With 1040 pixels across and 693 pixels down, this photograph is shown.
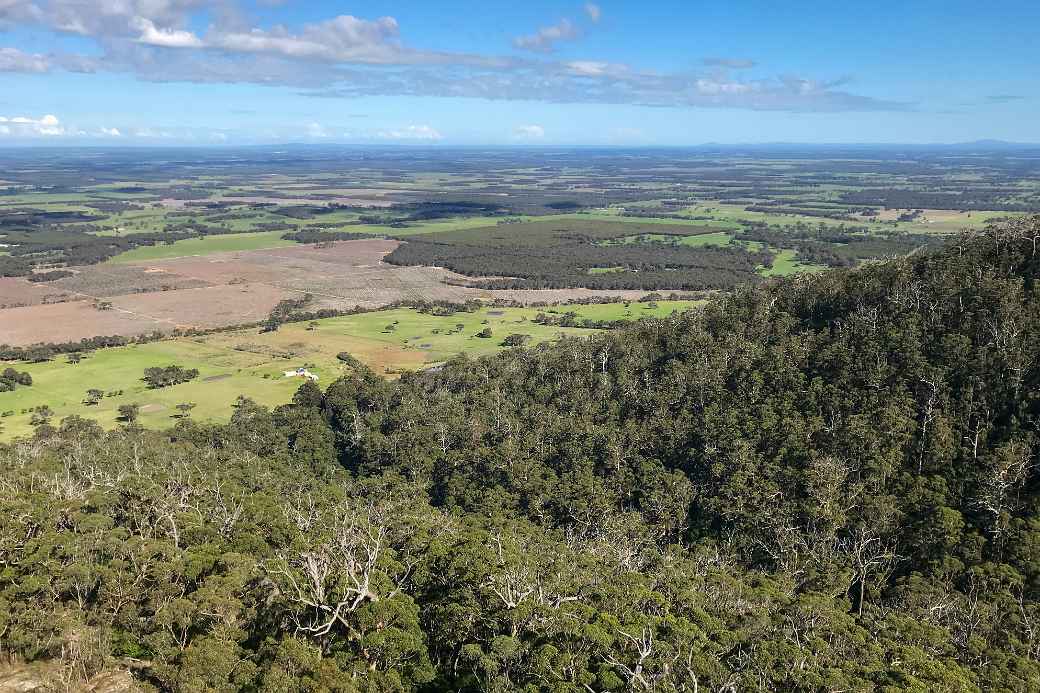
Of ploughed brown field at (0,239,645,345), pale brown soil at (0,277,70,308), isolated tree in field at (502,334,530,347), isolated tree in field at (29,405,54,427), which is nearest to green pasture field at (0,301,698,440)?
isolated tree in field at (29,405,54,427)

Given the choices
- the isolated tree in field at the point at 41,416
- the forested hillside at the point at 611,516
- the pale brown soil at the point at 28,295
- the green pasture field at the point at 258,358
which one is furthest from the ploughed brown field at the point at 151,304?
the forested hillside at the point at 611,516

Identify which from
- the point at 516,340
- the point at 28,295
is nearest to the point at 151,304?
the point at 28,295

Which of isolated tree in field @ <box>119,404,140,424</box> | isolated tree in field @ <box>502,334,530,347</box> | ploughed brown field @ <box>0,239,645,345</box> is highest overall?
ploughed brown field @ <box>0,239,645,345</box>

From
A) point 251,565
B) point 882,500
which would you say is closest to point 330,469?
point 251,565

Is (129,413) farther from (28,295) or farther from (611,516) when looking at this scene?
(28,295)

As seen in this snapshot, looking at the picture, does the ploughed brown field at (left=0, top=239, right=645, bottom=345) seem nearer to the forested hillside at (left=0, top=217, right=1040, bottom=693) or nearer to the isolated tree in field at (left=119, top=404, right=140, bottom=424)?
the isolated tree in field at (left=119, top=404, right=140, bottom=424)
